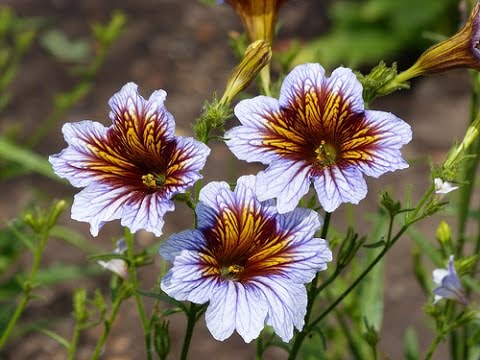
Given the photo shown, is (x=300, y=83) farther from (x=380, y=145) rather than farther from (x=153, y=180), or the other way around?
(x=153, y=180)

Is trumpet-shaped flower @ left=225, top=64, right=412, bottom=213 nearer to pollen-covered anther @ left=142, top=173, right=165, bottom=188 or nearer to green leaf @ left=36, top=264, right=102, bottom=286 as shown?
pollen-covered anther @ left=142, top=173, right=165, bottom=188

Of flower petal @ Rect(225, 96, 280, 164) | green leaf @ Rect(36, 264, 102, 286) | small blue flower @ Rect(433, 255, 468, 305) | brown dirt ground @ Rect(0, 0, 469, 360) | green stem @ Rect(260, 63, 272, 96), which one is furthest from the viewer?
brown dirt ground @ Rect(0, 0, 469, 360)

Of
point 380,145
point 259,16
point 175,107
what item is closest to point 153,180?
point 380,145

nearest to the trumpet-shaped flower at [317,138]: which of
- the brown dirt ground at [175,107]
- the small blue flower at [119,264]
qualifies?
the small blue flower at [119,264]

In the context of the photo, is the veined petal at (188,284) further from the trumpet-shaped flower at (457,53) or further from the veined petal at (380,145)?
the trumpet-shaped flower at (457,53)

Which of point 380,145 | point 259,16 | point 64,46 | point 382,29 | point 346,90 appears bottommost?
point 380,145

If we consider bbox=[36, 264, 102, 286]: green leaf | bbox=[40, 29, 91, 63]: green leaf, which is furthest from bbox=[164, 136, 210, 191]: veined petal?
bbox=[40, 29, 91, 63]: green leaf
